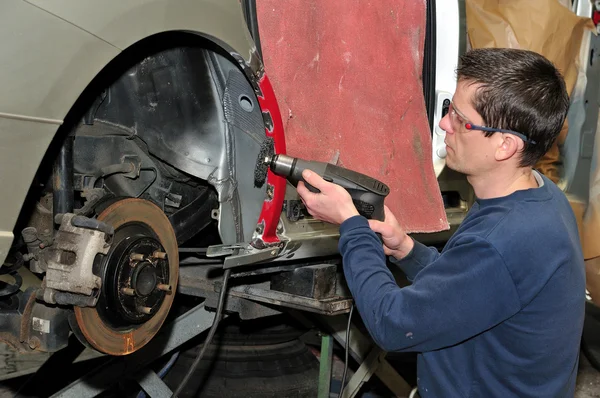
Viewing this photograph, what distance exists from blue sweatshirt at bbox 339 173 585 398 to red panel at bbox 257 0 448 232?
1.98 ft

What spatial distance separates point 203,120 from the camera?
2.06m

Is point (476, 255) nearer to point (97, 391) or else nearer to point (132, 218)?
point (132, 218)

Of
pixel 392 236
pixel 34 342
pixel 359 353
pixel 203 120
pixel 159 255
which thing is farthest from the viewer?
pixel 359 353

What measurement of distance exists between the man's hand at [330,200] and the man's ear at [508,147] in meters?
0.38

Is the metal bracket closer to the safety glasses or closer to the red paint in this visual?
the red paint

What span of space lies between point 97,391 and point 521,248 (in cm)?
170

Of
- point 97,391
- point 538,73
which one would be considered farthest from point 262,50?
point 97,391

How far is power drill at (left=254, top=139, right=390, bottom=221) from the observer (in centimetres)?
173

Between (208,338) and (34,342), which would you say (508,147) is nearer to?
(208,338)

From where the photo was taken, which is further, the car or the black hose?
the black hose

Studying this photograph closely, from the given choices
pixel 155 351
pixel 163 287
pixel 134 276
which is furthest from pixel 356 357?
pixel 134 276

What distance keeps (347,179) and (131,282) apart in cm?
61

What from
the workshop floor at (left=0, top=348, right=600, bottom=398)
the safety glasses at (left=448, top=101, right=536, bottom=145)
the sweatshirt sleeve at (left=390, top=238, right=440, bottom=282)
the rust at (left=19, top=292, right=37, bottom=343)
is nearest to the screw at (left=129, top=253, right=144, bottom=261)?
the rust at (left=19, top=292, right=37, bottom=343)

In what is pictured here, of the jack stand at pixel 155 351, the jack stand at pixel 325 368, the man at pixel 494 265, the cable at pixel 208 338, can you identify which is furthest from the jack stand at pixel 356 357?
the man at pixel 494 265
